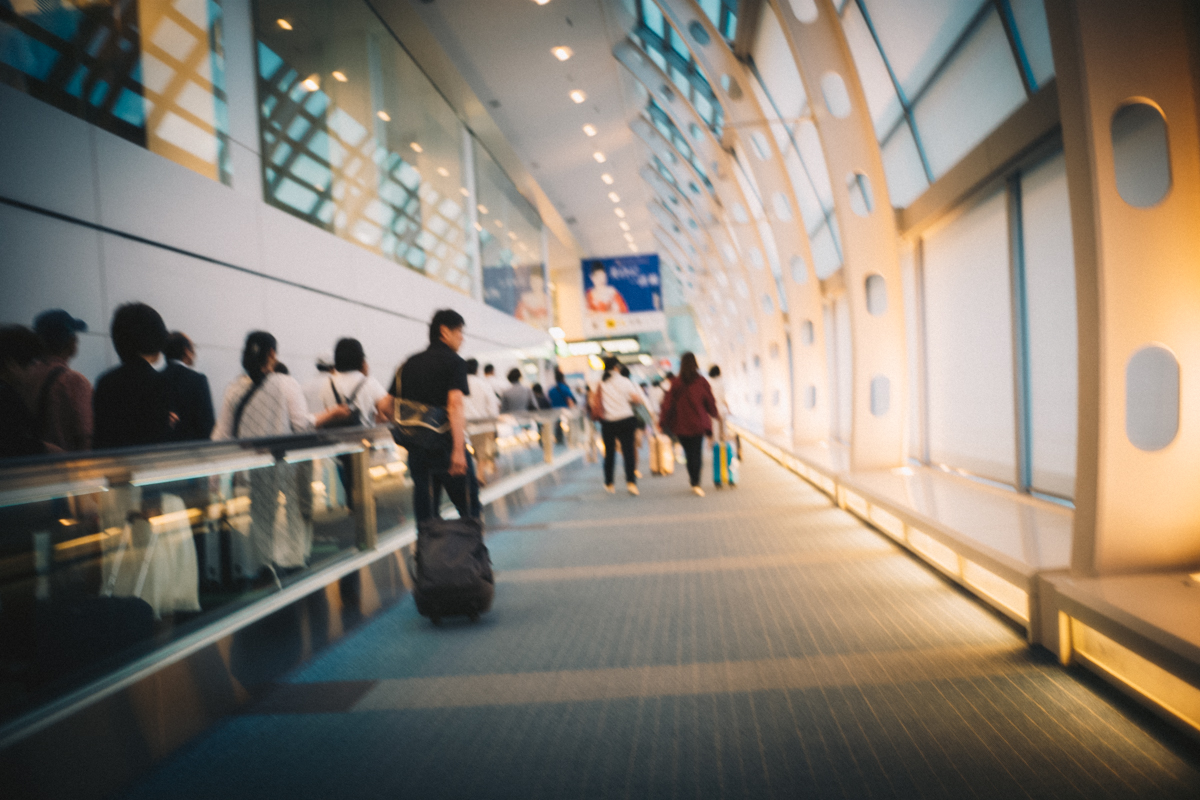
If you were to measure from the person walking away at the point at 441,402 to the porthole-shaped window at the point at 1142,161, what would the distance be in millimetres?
3543

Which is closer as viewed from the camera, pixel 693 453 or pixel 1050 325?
pixel 1050 325

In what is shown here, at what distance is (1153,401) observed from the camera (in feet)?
10.7

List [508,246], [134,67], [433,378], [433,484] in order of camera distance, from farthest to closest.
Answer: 1. [508,246]
2. [134,67]
3. [433,484]
4. [433,378]

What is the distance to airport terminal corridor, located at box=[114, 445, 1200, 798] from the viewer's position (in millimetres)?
2264

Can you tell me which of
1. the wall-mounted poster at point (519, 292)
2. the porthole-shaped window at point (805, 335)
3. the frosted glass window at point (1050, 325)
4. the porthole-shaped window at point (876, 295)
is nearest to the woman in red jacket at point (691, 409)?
the porthole-shaped window at point (876, 295)

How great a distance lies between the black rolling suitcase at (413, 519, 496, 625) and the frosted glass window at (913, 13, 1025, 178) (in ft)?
18.2

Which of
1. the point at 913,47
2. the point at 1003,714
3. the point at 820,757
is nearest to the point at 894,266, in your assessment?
the point at 913,47

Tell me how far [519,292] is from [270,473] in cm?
1922

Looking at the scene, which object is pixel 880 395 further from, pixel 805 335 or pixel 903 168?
pixel 805 335

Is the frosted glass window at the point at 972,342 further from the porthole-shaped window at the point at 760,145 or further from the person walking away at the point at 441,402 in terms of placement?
the person walking away at the point at 441,402

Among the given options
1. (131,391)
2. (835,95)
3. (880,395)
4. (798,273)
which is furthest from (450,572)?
(798,273)

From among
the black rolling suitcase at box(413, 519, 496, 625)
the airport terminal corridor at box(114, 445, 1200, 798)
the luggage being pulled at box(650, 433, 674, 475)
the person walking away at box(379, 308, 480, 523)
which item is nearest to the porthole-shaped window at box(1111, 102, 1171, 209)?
the airport terminal corridor at box(114, 445, 1200, 798)

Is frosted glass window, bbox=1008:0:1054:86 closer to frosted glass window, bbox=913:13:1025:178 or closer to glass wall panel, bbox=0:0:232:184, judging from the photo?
frosted glass window, bbox=913:13:1025:178

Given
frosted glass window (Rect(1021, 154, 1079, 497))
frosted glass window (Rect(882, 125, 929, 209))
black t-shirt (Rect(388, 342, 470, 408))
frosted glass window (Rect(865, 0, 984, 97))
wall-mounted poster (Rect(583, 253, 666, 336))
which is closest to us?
black t-shirt (Rect(388, 342, 470, 408))
